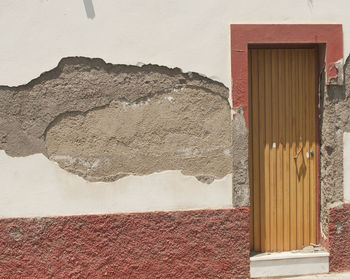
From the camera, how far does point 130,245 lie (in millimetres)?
3916

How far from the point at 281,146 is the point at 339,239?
3.34ft

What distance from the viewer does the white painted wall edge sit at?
3.80 meters

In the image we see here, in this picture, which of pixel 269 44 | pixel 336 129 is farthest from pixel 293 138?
pixel 269 44

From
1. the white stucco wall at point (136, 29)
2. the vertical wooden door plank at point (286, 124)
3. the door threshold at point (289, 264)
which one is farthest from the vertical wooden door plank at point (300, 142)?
the white stucco wall at point (136, 29)

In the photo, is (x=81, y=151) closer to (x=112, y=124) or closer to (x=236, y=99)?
(x=112, y=124)

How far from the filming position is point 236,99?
13.1ft

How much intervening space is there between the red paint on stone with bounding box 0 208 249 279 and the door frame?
38 cm

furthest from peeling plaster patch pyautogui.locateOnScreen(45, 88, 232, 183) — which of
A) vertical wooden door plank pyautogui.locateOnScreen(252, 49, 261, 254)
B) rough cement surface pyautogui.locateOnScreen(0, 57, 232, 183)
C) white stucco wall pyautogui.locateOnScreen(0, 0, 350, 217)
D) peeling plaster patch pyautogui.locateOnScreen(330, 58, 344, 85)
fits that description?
peeling plaster patch pyautogui.locateOnScreen(330, 58, 344, 85)

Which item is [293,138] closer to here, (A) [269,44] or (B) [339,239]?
(A) [269,44]

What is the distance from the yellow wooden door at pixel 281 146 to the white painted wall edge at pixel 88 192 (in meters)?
0.45

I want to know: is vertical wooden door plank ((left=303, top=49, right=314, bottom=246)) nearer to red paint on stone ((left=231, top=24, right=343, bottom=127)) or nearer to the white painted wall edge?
red paint on stone ((left=231, top=24, right=343, bottom=127))

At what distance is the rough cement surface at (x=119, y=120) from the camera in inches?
150

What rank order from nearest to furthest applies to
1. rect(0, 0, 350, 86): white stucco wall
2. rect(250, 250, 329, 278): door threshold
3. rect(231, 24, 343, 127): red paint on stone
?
rect(0, 0, 350, 86): white stucco wall, rect(231, 24, 343, 127): red paint on stone, rect(250, 250, 329, 278): door threshold

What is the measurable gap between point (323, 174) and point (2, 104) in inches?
117
